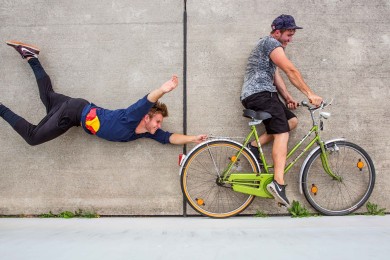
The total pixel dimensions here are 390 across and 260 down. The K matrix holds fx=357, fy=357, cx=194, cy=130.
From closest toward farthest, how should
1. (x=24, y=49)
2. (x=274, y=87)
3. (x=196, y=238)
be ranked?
(x=196, y=238) → (x=274, y=87) → (x=24, y=49)

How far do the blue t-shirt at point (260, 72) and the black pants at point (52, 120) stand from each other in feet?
5.88

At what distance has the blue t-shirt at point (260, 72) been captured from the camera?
3.71 meters

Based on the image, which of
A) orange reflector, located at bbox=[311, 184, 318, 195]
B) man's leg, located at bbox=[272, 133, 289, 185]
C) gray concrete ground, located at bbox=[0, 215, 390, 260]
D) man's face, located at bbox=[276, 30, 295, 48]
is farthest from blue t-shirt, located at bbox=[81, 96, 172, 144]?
orange reflector, located at bbox=[311, 184, 318, 195]

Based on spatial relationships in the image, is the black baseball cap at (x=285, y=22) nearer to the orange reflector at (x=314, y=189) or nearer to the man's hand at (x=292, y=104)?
the man's hand at (x=292, y=104)

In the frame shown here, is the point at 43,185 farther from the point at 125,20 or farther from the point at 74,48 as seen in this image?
the point at 125,20

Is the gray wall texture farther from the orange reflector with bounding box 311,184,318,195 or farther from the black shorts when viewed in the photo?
the black shorts

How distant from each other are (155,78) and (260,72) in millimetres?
1226

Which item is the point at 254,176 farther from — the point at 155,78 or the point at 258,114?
the point at 155,78

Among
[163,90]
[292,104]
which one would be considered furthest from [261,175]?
[163,90]

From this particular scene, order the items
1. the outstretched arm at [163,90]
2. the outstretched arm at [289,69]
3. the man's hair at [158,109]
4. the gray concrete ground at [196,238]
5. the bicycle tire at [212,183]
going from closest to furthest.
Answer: the gray concrete ground at [196,238], the outstretched arm at [163,90], the outstretched arm at [289,69], the man's hair at [158,109], the bicycle tire at [212,183]

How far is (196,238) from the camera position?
10.5 ft

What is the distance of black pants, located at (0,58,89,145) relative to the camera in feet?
12.6

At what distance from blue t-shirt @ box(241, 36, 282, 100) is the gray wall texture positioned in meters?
0.36

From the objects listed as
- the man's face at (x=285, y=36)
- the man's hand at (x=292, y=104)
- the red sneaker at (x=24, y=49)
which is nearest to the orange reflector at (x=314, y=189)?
the man's hand at (x=292, y=104)
